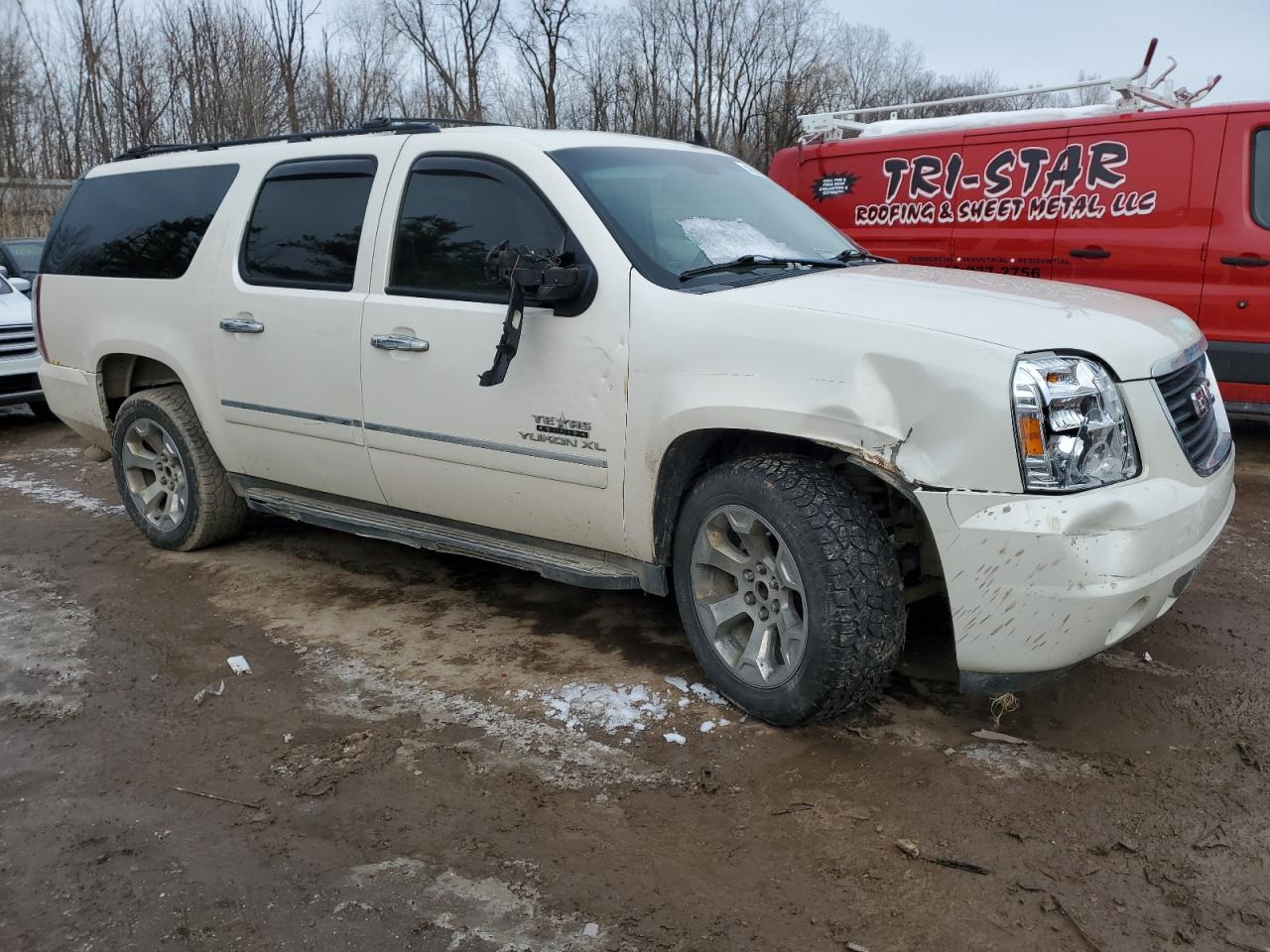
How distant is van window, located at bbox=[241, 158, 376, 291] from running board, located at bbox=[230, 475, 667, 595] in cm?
94

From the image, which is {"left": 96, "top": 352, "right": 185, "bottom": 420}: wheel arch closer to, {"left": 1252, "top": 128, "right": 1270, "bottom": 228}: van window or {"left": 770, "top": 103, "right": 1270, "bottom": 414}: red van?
{"left": 770, "top": 103, "right": 1270, "bottom": 414}: red van

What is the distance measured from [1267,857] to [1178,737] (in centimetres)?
62

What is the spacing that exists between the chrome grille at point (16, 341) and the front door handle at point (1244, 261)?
9134mm

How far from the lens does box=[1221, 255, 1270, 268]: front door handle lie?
6.18m

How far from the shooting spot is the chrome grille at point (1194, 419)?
3.02 m

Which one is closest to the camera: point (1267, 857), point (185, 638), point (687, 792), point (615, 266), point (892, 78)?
point (1267, 857)

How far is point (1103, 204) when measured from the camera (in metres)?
6.70

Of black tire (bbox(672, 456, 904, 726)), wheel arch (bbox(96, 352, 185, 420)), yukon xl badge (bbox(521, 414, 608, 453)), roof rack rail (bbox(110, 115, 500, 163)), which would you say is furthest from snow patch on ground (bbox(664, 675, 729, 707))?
wheel arch (bbox(96, 352, 185, 420))

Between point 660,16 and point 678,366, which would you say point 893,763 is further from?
point 660,16

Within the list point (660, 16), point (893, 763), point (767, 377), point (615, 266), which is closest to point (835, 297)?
point (767, 377)

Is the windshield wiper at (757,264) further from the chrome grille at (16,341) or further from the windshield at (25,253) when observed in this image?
the windshield at (25,253)

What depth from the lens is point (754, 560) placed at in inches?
130

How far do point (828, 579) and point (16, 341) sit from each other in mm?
8641

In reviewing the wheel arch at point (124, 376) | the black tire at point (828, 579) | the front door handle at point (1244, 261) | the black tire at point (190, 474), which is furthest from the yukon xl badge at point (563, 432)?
the front door handle at point (1244, 261)
